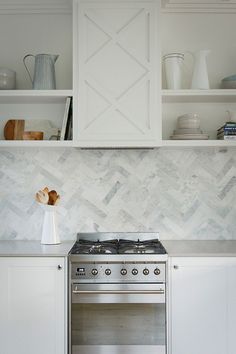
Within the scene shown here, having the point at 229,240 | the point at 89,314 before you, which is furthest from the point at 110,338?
the point at 229,240

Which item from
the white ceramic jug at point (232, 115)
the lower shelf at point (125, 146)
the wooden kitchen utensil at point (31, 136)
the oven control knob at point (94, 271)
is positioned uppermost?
the white ceramic jug at point (232, 115)

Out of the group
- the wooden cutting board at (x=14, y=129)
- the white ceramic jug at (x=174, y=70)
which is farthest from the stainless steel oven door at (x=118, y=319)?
the white ceramic jug at (x=174, y=70)

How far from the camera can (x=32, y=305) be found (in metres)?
2.62

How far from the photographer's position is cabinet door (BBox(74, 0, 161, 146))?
288 cm

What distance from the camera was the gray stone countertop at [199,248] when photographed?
2.65m

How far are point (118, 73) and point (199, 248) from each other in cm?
134

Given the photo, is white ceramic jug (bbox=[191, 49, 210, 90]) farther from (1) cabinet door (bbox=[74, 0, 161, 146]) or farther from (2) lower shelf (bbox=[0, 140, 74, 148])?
(2) lower shelf (bbox=[0, 140, 74, 148])

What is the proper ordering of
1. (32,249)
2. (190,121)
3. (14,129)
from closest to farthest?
1. (32,249)
2. (190,121)
3. (14,129)

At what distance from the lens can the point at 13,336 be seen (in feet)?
8.59

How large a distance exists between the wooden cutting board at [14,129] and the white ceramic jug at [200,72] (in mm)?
1341

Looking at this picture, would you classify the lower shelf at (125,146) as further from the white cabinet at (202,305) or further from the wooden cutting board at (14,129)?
the white cabinet at (202,305)

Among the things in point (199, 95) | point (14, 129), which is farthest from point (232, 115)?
point (14, 129)

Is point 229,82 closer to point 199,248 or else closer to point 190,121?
point 190,121

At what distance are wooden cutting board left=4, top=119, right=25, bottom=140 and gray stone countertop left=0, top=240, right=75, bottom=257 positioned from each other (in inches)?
31.5
